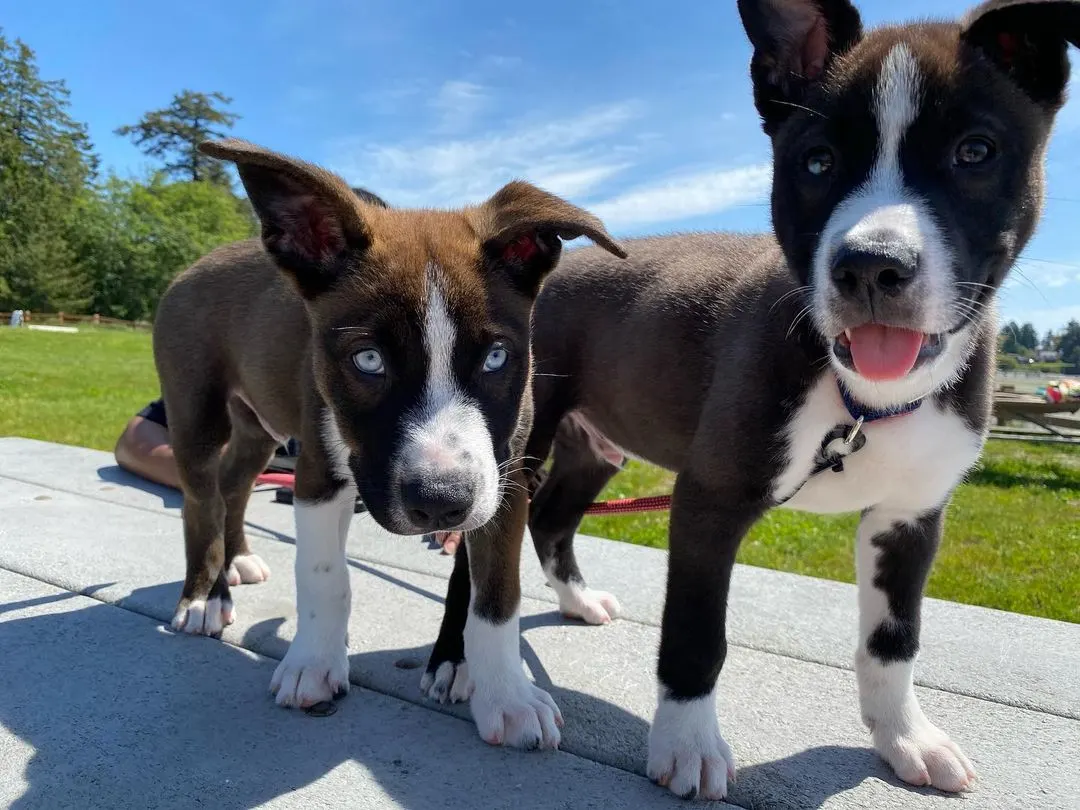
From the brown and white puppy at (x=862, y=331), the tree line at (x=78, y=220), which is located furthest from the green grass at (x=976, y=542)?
the tree line at (x=78, y=220)

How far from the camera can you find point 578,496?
4.39 metres

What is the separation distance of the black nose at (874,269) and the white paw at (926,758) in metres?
1.55

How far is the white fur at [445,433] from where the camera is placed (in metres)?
2.40

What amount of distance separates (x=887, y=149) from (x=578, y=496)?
98.8 inches

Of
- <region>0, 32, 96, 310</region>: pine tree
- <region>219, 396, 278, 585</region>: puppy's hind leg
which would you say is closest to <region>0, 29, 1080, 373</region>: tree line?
<region>0, 32, 96, 310</region>: pine tree

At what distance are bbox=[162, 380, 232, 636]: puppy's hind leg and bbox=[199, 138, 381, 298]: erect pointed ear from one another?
1469mm

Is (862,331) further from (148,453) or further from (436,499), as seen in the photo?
(148,453)

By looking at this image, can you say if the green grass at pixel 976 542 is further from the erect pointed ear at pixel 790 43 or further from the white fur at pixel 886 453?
the erect pointed ear at pixel 790 43

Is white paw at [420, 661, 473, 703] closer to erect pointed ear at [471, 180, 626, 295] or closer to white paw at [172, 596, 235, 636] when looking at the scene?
white paw at [172, 596, 235, 636]

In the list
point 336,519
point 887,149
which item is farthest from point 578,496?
point 887,149

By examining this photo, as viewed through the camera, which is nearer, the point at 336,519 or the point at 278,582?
the point at 336,519

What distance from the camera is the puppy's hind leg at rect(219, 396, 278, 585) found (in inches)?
183

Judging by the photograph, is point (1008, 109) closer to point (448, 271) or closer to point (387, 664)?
point (448, 271)

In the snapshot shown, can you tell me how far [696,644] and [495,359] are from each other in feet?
3.69
